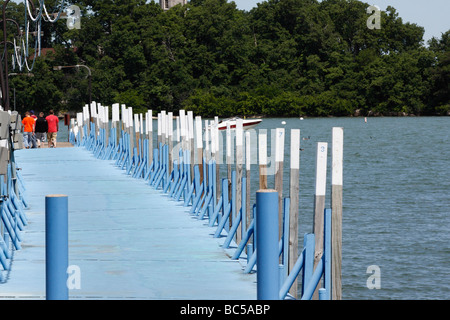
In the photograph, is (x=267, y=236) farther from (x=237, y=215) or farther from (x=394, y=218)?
(x=394, y=218)

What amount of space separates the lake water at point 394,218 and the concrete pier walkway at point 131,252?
3435mm

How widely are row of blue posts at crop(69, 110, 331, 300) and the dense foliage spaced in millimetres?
112115

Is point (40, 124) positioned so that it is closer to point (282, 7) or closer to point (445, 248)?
point (445, 248)

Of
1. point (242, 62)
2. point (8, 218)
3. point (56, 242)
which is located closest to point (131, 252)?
point (8, 218)

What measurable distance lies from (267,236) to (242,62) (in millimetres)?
153940

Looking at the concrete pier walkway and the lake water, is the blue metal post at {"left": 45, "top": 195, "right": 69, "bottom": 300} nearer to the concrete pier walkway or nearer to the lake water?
the concrete pier walkway

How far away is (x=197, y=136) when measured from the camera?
806 inches

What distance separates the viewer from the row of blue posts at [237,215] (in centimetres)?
700

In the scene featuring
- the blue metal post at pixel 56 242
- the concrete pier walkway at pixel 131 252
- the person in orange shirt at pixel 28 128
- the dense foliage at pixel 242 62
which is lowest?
the concrete pier walkway at pixel 131 252

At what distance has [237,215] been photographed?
49.4ft

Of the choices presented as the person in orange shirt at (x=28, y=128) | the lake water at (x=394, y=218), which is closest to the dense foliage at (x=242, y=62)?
the lake water at (x=394, y=218)

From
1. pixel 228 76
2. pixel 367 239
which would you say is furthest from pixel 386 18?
pixel 367 239

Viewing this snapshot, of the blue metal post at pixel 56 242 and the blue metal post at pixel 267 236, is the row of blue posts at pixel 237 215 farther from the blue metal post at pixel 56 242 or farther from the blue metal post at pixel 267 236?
the blue metal post at pixel 56 242

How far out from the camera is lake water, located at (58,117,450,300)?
2266 centimetres
